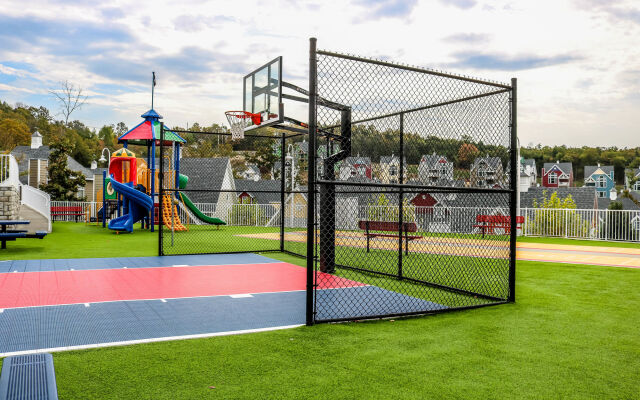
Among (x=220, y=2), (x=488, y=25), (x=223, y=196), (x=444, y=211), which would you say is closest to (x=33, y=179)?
(x=223, y=196)

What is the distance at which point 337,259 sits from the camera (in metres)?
10.2

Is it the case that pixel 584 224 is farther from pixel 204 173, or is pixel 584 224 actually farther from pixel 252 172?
pixel 252 172

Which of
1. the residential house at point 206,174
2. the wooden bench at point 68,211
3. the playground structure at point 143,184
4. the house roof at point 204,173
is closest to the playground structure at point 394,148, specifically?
the playground structure at point 143,184

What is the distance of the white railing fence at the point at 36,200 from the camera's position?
611 inches

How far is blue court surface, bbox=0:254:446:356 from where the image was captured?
433 centimetres

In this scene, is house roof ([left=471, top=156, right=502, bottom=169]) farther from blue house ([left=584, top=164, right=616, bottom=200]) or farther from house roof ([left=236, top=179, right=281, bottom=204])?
blue house ([left=584, top=164, right=616, bottom=200])

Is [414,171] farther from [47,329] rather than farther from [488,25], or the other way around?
[488,25]

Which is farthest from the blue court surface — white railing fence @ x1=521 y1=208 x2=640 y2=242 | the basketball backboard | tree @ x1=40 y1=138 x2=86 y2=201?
tree @ x1=40 y1=138 x2=86 y2=201

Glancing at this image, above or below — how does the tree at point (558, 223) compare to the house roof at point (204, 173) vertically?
below

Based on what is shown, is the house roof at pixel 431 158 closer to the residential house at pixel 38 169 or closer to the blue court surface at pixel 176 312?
the blue court surface at pixel 176 312

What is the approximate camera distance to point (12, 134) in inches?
2174

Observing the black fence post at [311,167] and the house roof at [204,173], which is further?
the house roof at [204,173]

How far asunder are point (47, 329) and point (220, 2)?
10.8 metres

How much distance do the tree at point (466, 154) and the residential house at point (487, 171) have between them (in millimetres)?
76
